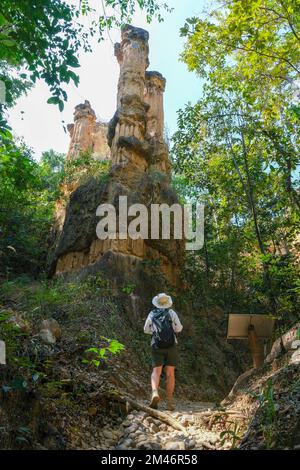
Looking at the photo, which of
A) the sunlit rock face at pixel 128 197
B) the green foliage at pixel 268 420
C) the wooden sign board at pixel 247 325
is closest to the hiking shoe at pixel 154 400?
the green foliage at pixel 268 420

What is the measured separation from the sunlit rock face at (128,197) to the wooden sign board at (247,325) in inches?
150

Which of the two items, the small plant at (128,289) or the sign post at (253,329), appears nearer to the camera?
the sign post at (253,329)

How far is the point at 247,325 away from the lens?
8.22 metres

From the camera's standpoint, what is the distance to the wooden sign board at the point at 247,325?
318 inches

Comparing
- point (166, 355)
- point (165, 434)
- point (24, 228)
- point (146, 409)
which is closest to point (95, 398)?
point (146, 409)

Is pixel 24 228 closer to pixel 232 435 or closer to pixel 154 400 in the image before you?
pixel 154 400

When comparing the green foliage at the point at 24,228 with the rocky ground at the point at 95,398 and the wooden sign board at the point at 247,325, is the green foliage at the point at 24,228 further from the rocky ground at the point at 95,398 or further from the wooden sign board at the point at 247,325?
the wooden sign board at the point at 247,325

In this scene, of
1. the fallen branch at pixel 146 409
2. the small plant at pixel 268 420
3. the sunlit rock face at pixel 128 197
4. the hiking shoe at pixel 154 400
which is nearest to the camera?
the small plant at pixel 268 420

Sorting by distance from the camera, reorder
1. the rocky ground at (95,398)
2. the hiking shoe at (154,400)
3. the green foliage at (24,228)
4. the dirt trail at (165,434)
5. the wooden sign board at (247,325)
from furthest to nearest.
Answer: the green foliage at (24,228) < the wooden sign board at (247,325) < the hiking shoe at (154,400) < the dirt trail at (165,434) < the rocky ground at (95,398)

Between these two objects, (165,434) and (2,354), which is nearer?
(2,354)

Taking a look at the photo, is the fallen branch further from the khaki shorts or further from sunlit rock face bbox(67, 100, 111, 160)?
sunlit rock face bbox(67, 100, 111, 160)

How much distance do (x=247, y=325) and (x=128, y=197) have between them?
600 centimetres

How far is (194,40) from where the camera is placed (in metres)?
8.09
